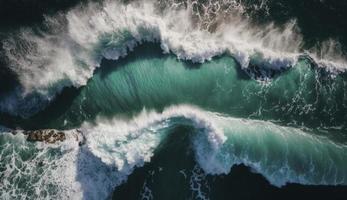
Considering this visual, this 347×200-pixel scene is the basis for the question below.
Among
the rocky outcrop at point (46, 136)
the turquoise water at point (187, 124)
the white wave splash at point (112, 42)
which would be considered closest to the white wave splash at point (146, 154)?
the turquoise water at point (187, 124)

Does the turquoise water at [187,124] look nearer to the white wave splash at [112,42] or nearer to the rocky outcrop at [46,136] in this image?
the rocky outcrop at [46,136]

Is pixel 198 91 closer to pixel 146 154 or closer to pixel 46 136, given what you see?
pixel 146 154

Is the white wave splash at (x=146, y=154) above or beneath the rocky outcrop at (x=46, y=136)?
beneath

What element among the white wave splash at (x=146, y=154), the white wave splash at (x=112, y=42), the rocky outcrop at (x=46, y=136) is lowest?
the white wave splash at (x=146, y=154)

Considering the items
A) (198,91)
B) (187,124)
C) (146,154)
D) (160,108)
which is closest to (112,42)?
(160,108)

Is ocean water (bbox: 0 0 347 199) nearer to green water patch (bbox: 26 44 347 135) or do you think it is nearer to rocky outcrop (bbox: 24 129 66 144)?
green water patch (bbox: 26 44 347 135)

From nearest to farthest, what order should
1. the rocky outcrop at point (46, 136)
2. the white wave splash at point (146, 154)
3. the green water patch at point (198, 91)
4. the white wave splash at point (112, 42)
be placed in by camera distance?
the white wave splash at point (146, 154), the rocky outcrop at point (46, 136), the white wave splash at point (112, 42), the green water patch at point (198, 91)
